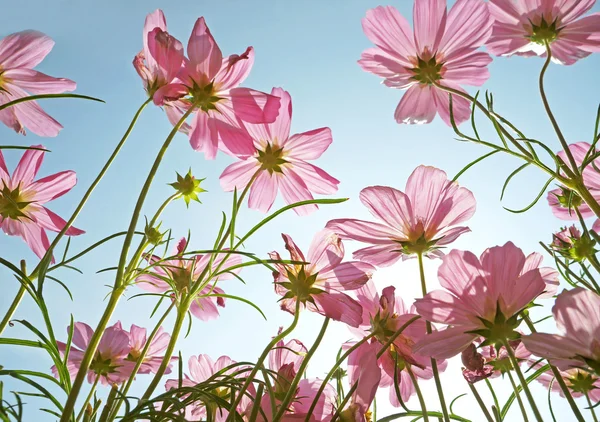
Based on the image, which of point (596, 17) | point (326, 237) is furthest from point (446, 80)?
point (326, 237)

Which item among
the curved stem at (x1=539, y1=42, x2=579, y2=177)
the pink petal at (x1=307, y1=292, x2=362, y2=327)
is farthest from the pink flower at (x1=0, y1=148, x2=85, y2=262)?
the curved stem at (x1=539, y1=42, x2=579, y2=177)

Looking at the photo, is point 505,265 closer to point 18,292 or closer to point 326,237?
point 326,237

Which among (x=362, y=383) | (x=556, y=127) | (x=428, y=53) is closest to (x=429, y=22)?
(x=428, y=53)

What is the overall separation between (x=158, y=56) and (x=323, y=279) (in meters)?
0.31

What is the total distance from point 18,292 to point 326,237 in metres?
0.33

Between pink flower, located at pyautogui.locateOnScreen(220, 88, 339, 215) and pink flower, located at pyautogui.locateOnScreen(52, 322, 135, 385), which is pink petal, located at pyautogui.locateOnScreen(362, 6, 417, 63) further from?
pink flower, located at pyautogui.locateOnScreen(52, 322, 135, 385)

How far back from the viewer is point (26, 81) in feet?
1.90

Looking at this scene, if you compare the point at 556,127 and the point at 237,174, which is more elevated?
the point at 237,174

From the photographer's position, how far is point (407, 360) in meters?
0.56

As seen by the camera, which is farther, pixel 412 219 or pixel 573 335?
pixel 412 219

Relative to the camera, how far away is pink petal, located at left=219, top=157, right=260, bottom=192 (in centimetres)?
71

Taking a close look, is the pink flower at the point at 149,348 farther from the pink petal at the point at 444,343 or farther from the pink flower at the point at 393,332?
the pink petal at the point at 444,343

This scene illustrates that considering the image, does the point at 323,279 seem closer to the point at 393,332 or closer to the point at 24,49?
the point at 393,332

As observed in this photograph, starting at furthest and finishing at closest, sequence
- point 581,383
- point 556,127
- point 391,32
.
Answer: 1. point 391,32
2. point 581,383
3. point 556,127
